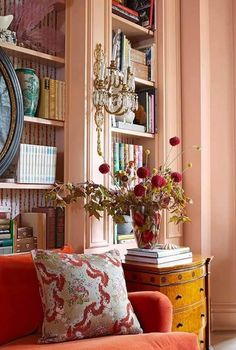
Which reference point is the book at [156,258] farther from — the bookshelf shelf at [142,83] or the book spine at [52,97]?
the bookshelf shelf at [142,83]

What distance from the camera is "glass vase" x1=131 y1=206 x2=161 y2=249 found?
8.79 ft

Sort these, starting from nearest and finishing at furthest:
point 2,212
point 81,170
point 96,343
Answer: point 96,343 < point 2,212 < point 81,170

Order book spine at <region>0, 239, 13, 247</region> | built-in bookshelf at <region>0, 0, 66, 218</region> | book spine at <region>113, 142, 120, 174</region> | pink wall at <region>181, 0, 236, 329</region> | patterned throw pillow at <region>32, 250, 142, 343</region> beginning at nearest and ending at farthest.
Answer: patterned throw pillow at <region>32, 250, 142, 343</region> < book spine at <region>0, 239, 13, 247</region> < built-in bookshelf at <region>0, 0, 66, 218</region> < book spine at <region>113, 142, 120, 174</region> < pink wall at <region>181, 0, 236, 329</region>

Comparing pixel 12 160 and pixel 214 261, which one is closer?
pixel 12 160

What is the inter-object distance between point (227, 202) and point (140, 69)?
130cm

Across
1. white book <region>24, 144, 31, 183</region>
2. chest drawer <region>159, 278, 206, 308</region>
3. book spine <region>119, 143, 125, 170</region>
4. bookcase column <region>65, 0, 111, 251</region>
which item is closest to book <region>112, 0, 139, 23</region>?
bookcase column <region>65, 0, 111, 251</region>

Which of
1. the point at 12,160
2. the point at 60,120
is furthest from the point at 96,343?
the point at 60,120

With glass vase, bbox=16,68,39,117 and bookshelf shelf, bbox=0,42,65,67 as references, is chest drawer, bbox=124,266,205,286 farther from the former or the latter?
bookshelf shelf, bbox=0,42,65,67

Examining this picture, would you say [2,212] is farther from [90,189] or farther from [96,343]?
[96,343]

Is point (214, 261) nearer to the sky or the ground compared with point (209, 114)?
nearer to the ground

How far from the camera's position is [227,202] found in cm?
362

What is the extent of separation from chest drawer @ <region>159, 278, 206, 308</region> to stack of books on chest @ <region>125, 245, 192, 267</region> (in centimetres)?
14

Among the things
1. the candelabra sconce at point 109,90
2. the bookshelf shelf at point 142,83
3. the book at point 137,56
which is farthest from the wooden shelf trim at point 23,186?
the book at point 137,56

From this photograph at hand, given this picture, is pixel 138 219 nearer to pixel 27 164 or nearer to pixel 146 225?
pixel 146 225
